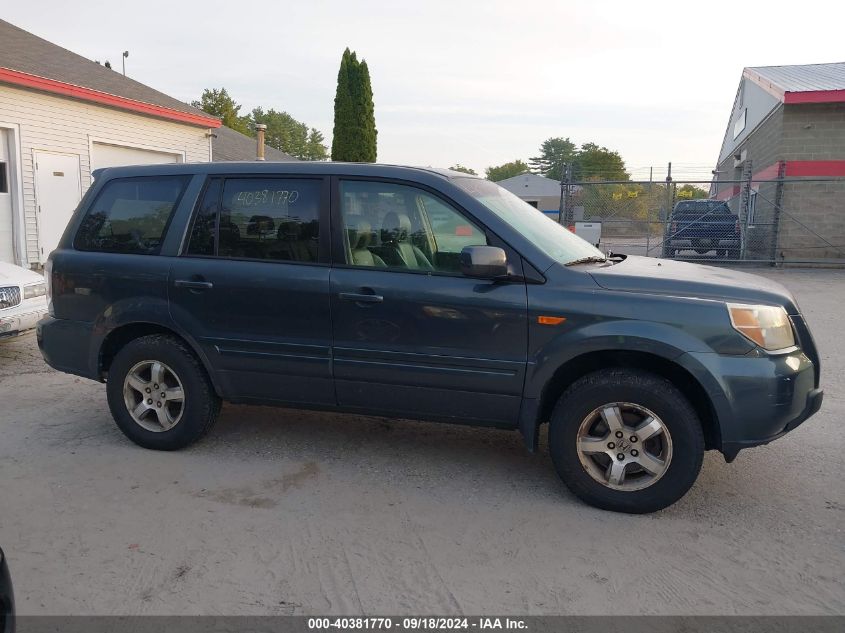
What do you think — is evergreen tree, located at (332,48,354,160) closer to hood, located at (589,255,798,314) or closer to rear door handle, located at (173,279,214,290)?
rear door handle, located at (173,279,214,290)

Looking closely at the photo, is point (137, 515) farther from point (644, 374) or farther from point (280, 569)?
point (644, 374)

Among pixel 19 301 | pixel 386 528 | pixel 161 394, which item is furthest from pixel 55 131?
pixel 386 528

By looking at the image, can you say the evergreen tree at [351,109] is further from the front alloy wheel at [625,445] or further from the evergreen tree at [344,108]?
the front alloy wheel at [625,445]

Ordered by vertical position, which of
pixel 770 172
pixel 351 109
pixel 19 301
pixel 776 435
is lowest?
pixel 776 435

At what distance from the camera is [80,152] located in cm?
1393

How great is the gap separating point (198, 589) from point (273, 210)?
2299mm

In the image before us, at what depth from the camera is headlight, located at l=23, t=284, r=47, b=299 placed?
7227 mm

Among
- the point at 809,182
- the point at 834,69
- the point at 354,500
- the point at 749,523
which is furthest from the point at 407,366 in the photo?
the point at 834,69

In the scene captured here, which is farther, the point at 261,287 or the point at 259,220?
the point at 259,220

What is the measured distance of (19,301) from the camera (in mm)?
7086

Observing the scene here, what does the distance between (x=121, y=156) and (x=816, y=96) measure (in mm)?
15968

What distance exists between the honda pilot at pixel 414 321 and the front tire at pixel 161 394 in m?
0.01

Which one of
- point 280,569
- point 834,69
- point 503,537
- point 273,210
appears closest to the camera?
point 280,569

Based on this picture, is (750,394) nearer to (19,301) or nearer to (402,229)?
(402,229)
